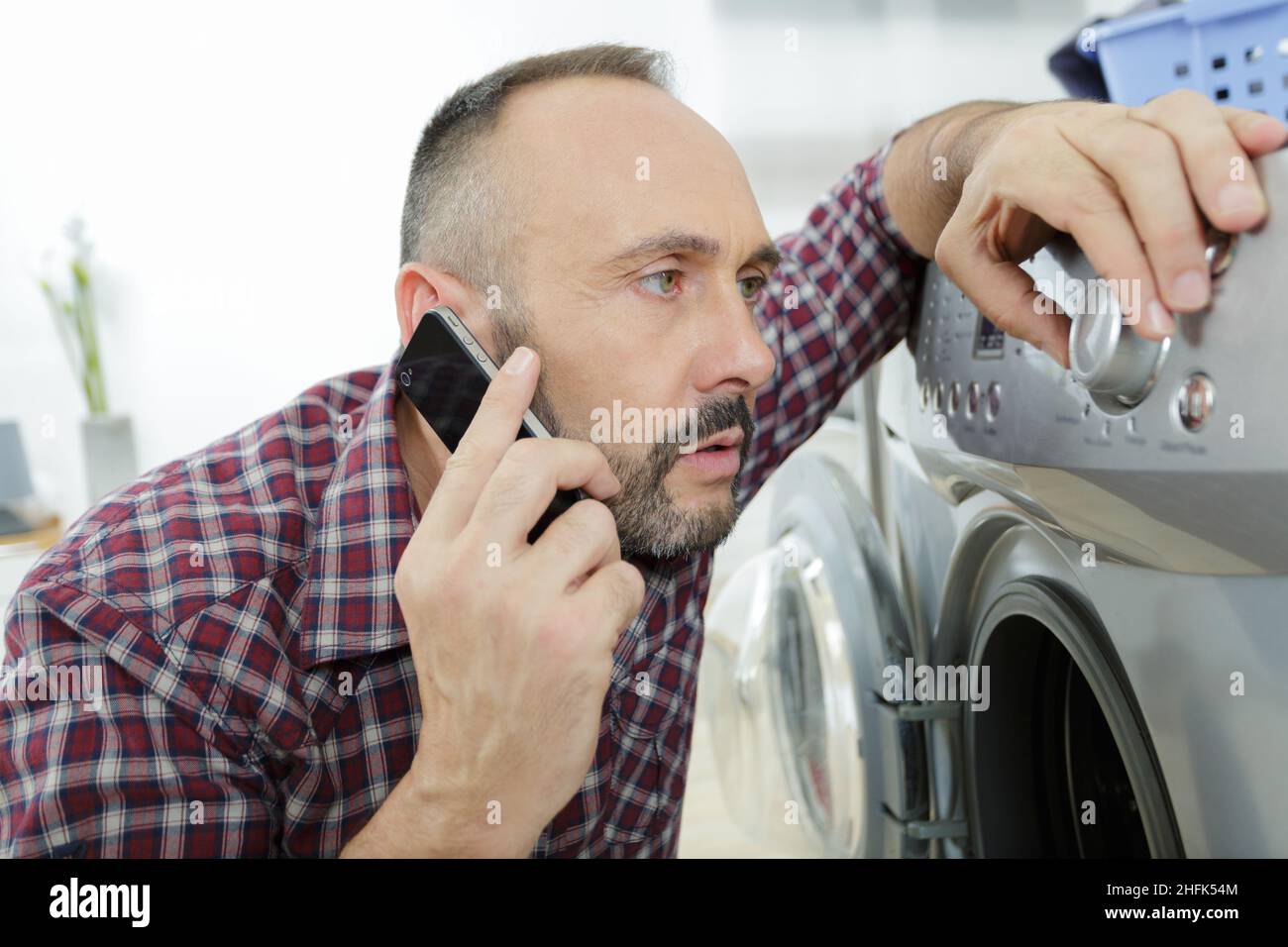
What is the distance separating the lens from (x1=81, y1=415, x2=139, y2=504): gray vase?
180 cm

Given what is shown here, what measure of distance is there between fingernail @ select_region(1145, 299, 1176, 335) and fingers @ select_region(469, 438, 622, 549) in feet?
0.91

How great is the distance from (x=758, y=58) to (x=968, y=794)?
3.99 ft

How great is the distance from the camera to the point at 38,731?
55 cm

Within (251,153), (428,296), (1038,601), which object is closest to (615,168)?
(428,296)

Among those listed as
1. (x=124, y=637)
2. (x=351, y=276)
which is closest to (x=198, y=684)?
(x=124, y=637)

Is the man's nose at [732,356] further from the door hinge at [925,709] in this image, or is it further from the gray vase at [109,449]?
the gray vase at [109,449]

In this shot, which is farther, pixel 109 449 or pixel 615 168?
pixel 109 449

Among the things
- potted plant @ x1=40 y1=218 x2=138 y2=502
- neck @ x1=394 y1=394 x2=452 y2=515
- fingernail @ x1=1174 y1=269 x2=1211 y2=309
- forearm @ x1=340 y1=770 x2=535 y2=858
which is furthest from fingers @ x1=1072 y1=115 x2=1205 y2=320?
potted plant @ x1=40 y1=218 x2=138 y2=502

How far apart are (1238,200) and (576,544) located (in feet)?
1.05

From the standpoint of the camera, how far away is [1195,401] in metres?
0.39

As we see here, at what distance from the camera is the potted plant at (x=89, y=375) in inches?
71.2

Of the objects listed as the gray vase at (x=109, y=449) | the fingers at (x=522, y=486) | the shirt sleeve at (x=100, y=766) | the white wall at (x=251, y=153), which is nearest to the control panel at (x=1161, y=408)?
the fingers at (x=522, y=486)

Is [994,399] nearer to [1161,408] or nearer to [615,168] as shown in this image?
[1161,408]

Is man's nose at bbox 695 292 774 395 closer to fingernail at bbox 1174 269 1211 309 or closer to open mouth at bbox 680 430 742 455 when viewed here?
open mouth at bbox 680 430 742 455
